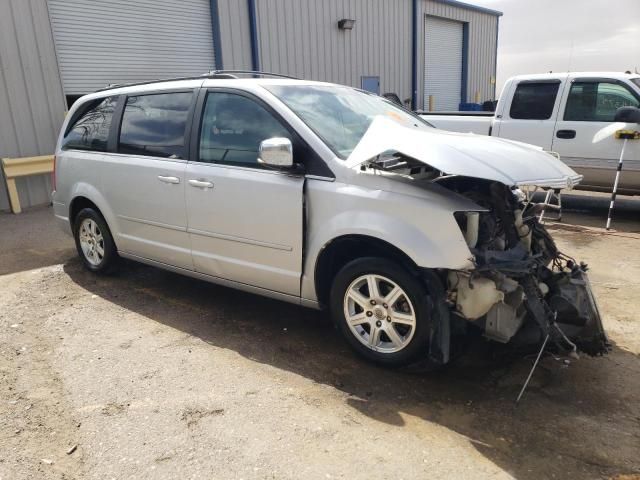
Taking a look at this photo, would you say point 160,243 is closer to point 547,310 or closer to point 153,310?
point 153,310

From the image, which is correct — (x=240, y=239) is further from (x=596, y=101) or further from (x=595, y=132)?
(x=596, y=101)

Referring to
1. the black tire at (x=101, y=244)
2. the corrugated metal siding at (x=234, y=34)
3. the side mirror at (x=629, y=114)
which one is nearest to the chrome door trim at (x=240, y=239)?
the black tire at (x=101, y=244)

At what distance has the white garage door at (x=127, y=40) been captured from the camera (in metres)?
9.88

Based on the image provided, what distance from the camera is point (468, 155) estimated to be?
3.05 meters

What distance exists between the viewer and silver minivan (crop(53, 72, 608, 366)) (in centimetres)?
312

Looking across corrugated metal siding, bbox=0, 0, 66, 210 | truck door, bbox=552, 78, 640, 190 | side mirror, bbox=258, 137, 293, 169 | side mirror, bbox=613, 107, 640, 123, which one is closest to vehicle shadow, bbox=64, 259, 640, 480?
side mirror, bbox=258, 137, 293, 169

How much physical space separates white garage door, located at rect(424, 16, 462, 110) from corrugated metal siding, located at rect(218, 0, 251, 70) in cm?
851

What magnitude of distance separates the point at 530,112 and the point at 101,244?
6.26 meters

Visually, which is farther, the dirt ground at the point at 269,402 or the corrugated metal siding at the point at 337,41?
the corrugated metal siding at the point at 337,41

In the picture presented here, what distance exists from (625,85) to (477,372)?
5722mm

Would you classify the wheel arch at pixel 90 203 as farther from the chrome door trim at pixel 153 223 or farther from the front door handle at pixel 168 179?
the front door handle at pixel 168 179

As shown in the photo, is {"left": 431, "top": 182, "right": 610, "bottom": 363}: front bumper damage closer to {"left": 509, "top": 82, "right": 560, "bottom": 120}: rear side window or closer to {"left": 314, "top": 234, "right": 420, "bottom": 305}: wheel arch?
{"left": 314, "top": 234, "right": 420, "bottom": 305}: wheel arch

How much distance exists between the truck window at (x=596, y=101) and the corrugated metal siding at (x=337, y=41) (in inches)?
302

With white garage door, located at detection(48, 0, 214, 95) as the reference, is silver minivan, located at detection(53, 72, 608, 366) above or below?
below
